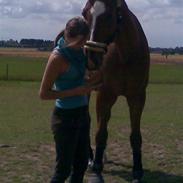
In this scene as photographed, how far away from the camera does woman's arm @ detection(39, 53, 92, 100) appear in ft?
15.5

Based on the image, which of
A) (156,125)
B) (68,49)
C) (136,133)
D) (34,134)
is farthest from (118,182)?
(156,125)

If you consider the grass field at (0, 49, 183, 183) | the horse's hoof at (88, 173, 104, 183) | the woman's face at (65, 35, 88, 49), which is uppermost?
the woman's face at (65, 35, 88, 49)

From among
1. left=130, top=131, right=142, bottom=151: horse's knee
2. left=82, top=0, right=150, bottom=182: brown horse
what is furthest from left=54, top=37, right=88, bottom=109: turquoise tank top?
left=130, top=131, right=142, bottom=151: horse's knee

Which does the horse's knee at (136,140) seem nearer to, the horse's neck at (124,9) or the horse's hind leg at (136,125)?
the horse's hind leg at (136,125)

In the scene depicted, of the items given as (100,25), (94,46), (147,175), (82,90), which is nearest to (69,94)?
(82,90)

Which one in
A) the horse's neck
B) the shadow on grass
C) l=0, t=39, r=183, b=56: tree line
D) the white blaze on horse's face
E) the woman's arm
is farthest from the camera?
l=0, t=39, r=183, b=56: tree line

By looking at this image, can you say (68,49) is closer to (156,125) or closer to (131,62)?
(131,62)

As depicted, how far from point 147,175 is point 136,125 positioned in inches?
31.9

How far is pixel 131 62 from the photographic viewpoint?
6.86 metres

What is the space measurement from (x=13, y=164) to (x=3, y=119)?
5.94 metres

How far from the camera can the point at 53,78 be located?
15.6 feet

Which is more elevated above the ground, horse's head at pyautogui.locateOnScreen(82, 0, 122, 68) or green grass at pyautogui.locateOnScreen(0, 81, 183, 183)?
horse's head at pyautogui.locateOnScreen(82, 0, 122, 68)

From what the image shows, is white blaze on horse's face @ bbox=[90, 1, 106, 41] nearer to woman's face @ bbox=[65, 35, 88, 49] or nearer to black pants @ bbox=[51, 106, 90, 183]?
A: woman's face @ bbox=[65, 35, 88, 49]

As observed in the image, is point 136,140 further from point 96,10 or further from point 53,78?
point 53,78
